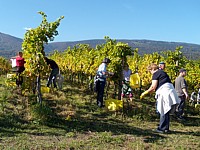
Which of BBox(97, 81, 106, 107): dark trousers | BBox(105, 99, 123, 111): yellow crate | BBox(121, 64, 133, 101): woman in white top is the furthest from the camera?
BBox(121, 64, 133, 101): woman in white top

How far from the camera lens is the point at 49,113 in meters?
6.78

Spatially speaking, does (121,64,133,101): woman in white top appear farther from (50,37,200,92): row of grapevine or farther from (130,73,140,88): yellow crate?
(50,37,200,92): row of grapevine

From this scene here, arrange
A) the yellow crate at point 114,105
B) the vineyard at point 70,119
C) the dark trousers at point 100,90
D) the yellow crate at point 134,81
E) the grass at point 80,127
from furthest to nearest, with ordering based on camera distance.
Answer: the yellow crate at point 134,81, the dark trousers at point 100,90, the yellow crate at point 114,105, the vineyard at point 70,119, the grass at point 80,127

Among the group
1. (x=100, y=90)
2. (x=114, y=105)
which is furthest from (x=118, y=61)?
(x=114, y=105)

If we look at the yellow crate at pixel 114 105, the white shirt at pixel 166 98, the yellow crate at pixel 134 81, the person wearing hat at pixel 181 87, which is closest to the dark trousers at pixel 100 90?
the yellow crate at pixel 114 105

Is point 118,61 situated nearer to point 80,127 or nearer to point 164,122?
point 80,127

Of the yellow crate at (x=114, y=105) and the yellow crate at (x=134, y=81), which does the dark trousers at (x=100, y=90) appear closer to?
the yellow crate at (x=114, y=105)

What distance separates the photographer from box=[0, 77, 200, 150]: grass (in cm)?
524

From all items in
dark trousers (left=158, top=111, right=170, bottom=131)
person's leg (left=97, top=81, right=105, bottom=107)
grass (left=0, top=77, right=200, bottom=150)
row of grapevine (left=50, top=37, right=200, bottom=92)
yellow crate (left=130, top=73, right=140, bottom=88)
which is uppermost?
row of grapevine (left=50, top=37, right=200, bottom=92)

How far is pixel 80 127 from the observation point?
21.6ft

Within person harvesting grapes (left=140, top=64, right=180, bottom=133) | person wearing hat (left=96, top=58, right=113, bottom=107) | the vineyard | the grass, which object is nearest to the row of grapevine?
the vineyard

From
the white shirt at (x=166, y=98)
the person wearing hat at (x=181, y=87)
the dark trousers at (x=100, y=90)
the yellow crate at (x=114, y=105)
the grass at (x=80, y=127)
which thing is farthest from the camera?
the dark trousers at (x=100, y=90)

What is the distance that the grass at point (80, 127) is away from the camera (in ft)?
17.2

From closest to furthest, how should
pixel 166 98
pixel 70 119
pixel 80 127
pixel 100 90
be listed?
pixel 166 98 < pixel 80 127 < pixel 70 119 < pixel 100 90
